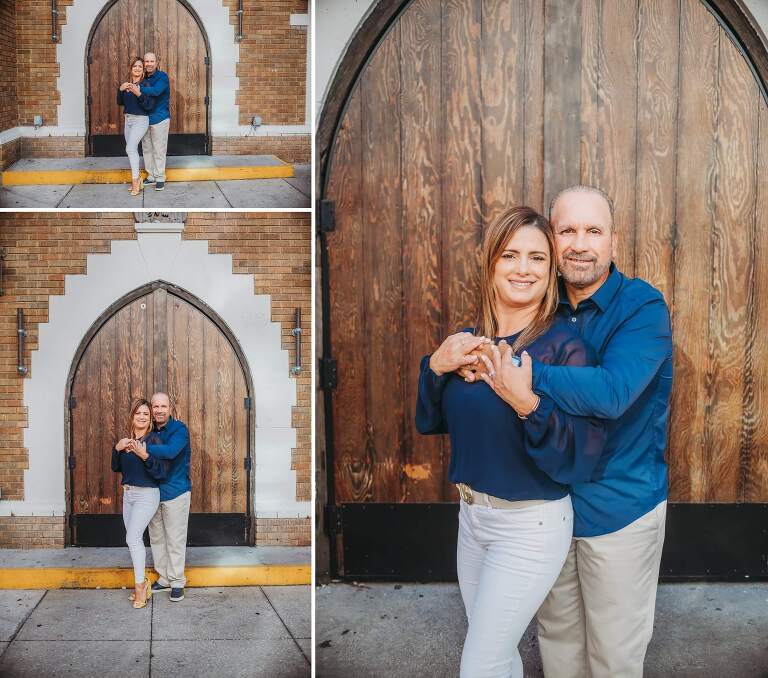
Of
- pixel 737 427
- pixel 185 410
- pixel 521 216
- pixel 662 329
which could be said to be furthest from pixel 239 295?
pixel 737 427

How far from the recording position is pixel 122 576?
9.87 feet

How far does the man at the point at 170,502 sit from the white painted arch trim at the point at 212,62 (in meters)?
0.99

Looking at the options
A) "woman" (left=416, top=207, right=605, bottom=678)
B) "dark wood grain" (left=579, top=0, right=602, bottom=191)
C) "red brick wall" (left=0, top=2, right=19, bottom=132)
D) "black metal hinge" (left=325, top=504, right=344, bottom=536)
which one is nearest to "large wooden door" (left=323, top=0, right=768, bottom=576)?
"dark wood grain" (left=579, top=0, right=602, bottom=191)

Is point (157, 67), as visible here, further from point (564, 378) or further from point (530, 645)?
point (530, 645)

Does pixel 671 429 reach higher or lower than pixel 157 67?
lower

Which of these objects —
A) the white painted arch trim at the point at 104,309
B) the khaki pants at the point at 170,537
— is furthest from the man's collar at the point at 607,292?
the khaki pants at the point at 170,537

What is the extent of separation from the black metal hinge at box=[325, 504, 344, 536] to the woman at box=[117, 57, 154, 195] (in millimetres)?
1804

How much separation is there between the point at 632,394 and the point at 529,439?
0.94 feet

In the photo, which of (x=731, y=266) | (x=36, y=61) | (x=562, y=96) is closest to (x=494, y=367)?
(x=36, y=61)

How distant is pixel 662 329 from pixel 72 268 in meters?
1.85

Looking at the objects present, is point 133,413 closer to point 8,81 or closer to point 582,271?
point 8,81

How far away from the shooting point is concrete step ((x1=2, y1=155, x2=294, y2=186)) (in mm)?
2473

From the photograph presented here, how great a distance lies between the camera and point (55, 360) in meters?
2.89

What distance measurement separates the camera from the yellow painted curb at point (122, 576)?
2.96m
